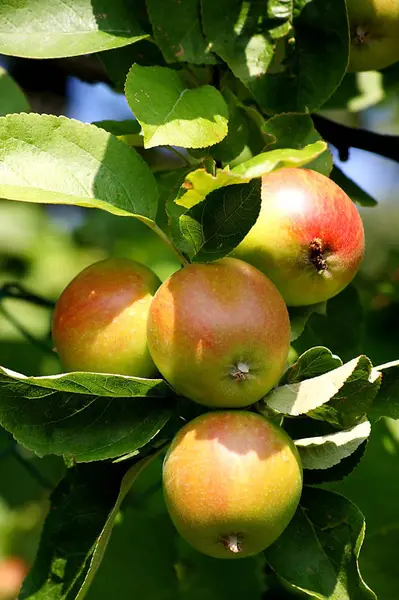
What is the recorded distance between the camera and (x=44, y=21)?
0.90 m

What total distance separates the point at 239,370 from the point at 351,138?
1.99 feet

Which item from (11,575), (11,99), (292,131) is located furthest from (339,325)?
(11,575)

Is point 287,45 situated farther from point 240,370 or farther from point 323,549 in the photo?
point 323,549

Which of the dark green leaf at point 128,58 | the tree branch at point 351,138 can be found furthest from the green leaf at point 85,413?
the tree branch at point 351,138

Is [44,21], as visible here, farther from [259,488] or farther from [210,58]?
[259,488]

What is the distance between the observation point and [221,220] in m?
0.74

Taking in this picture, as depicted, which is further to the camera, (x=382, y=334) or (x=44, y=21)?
(x=382, y=334)

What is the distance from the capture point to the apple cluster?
A: 0.71 meters

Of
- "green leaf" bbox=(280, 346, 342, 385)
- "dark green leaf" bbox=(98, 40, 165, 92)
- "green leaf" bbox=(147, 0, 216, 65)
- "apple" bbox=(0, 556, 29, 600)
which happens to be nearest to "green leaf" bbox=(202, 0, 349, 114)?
"green leaf" bbox=(147, 0, 216, 65)

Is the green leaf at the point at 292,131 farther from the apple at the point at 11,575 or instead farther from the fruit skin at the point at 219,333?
the apple at the point at 11,575

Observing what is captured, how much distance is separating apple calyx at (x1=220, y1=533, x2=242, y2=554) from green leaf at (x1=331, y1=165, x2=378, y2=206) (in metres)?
0.59

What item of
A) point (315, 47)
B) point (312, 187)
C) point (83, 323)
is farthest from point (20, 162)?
point (315, 47)

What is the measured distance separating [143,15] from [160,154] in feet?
1.80

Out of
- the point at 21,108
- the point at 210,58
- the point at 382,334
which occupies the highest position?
the point at 210,58
